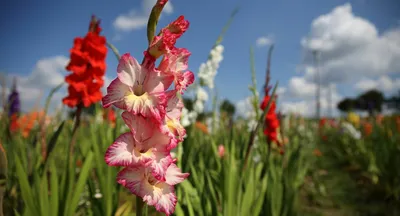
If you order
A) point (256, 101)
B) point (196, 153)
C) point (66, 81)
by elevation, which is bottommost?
point (196, 153)

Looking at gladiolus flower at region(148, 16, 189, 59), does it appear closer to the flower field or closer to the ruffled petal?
the flower field

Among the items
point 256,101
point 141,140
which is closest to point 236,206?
point 256,101

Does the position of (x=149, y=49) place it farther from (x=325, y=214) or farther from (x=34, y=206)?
(x=325, y=214)

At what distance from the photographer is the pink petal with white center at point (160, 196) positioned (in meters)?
0.71

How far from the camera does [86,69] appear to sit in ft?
7.23

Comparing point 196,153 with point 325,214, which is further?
point 325,214

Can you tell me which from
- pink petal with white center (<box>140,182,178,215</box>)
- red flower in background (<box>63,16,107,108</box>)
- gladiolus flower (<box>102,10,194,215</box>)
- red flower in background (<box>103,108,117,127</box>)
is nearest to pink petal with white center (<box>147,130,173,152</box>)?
gladiolus flower (<box>102,10,194,215</box>)

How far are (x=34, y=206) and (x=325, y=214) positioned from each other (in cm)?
313

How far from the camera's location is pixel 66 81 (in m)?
2.14

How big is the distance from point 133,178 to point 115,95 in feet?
0.69

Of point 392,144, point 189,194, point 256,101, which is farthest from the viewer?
point 392,144

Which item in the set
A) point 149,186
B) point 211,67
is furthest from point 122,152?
point 211,67

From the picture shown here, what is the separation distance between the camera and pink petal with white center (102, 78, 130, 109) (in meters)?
0.69

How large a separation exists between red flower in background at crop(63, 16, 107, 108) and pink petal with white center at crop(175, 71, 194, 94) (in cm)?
156
